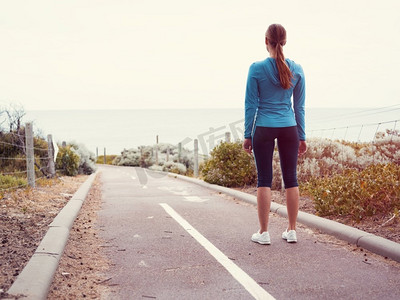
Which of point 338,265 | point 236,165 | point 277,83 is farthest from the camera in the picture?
point 236,165

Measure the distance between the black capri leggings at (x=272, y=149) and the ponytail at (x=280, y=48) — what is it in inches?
21.0

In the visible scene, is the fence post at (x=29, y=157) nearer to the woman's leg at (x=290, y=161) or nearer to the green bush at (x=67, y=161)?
the woman's leg at (x=290, y=161)

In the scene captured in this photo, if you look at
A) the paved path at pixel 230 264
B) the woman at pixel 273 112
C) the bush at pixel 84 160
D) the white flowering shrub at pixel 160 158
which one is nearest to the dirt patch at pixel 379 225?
the paved path at pixel 230 264

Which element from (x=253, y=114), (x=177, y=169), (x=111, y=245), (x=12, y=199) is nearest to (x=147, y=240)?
(x=111, y=245)

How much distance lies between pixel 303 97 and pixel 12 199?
20.1 ft

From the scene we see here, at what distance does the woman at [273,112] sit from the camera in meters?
4.78

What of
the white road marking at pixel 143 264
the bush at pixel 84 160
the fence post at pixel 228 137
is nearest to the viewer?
the white road marking at pixel 143 264

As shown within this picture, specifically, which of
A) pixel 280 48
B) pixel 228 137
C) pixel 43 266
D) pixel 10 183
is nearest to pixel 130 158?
pixel 228 137

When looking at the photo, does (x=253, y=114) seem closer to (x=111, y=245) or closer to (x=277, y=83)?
(x=277, y=83)

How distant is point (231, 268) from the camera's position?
163 inches

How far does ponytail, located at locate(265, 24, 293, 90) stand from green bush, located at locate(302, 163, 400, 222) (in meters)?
2.27

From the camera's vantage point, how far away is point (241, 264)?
4293 mm

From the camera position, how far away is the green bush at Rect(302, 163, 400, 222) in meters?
5.98

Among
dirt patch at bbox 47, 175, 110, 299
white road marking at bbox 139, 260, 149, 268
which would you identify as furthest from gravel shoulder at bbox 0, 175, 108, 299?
→ white road marking at bbox 139, 260, 149, 268
